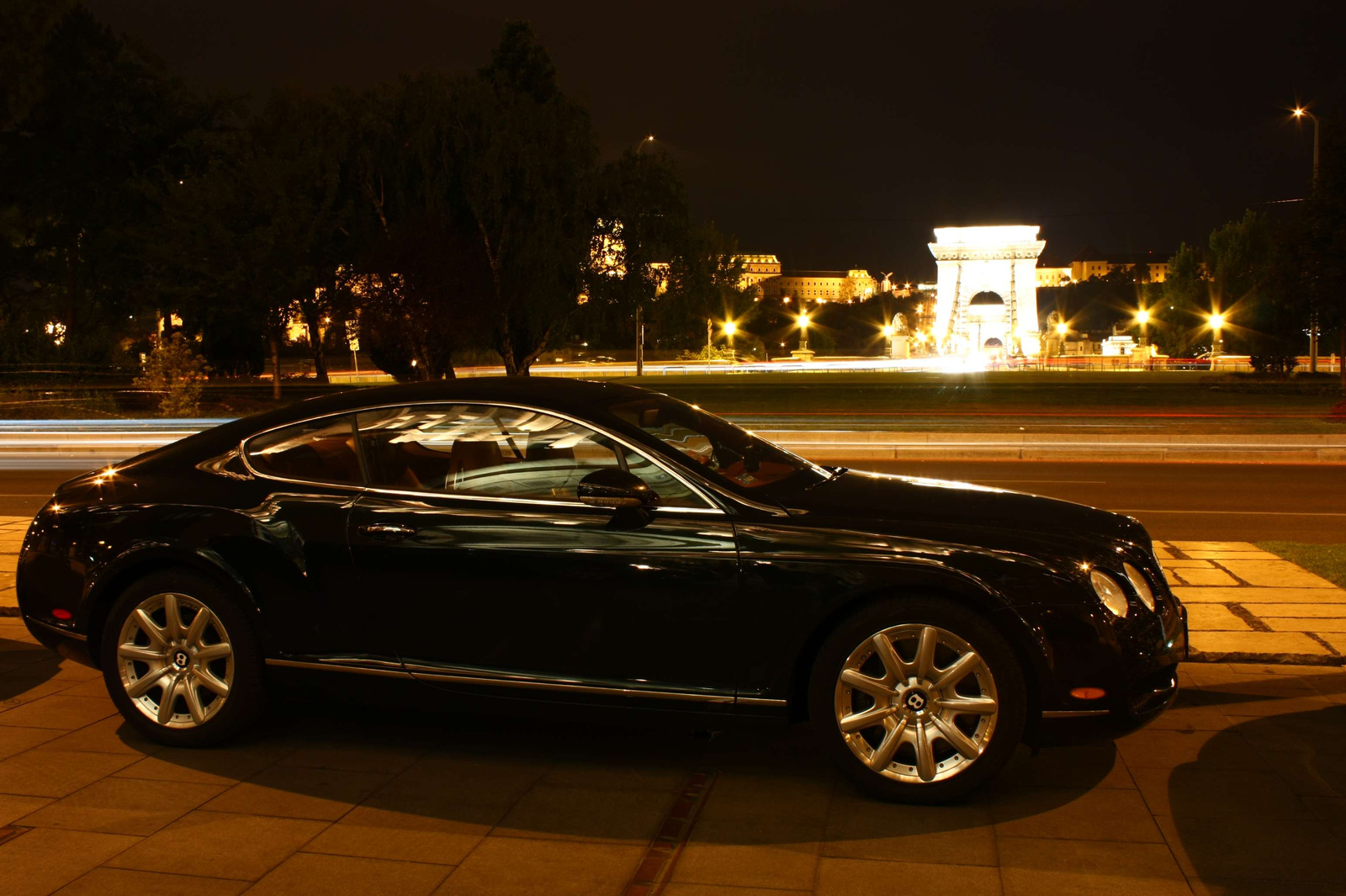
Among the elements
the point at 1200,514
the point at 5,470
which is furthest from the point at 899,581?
the point at 5,470

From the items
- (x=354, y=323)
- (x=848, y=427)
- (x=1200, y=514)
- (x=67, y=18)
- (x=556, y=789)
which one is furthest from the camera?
(x=67, y=18)

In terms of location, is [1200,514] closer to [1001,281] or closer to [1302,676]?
[1302,676]

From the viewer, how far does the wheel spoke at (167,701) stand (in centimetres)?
486

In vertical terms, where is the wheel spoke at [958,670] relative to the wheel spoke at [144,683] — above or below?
above

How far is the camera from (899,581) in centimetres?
416

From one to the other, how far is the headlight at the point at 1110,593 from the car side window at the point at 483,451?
1.68m

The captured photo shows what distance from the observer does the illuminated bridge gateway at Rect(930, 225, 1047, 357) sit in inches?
4946

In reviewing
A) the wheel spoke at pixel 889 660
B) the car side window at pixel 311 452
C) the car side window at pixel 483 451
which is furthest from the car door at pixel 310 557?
the wheel spoke at pixel 889 660

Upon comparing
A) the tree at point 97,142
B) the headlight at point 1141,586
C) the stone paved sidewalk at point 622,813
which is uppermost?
the tree at point 97,142

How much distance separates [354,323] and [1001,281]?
103333 millimetres

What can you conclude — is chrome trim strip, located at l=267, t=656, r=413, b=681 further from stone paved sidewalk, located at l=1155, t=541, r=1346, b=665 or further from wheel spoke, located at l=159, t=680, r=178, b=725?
stone paved sidewalk, located at l=1155, t=541, r=1346, b=665

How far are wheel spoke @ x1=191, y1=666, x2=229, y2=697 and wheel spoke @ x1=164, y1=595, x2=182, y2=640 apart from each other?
160 millimetres

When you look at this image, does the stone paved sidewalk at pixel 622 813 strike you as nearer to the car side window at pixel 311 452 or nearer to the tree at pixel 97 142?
the car side window at pixel 311 452

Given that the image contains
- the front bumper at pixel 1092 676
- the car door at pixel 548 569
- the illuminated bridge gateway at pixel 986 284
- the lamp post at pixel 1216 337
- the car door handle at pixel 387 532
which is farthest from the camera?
the illuminated bridge gateway at pixel 986 284
